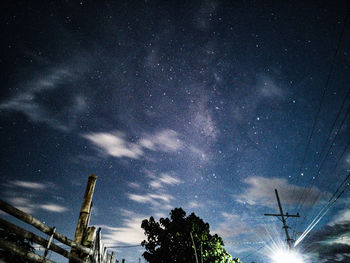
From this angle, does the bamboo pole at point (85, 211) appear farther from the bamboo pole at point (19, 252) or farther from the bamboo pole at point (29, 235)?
the bamboo pole at point (19, 252)

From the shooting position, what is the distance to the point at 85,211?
728cm

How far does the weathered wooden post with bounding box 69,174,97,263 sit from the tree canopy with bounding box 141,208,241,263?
15.1 m

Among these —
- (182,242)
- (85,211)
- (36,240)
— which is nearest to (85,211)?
(85,211)

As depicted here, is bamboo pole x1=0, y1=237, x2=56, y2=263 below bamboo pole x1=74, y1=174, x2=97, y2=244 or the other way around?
below

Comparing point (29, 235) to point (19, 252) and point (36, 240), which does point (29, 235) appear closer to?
point (36, 240)

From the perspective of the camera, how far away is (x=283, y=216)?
747 inches

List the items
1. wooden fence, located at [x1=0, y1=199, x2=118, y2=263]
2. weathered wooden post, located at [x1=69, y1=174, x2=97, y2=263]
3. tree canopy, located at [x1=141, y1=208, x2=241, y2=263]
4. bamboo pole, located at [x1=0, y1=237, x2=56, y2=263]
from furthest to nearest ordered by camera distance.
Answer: tree canopy, located at [x1=141, y1=208, x2=241, y2=263], weathered wooden post, located at [x1=69, y1=174, x2=97, y2=263], wooden fence, located at [x1=0, y1=199, x2=118, y2=263], bamboo pole, located at [x1=0, y1=237, x2=56, y2=263]

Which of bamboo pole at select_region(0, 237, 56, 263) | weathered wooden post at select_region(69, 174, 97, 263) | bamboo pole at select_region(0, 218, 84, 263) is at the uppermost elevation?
weathered wooden post at select_region(69, 174, 97, 263)

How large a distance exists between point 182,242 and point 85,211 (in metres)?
16.7

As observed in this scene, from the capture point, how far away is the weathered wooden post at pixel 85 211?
6.84 meters

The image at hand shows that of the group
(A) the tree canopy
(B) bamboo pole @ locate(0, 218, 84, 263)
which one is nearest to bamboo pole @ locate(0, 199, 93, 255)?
(B) bamboo pole @ locate(0, 218, 84, 263)

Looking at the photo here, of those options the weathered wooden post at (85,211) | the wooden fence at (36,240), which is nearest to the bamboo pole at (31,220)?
the wooden fence at (36,240)

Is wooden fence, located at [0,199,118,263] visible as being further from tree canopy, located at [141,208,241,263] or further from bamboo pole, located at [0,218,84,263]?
tree canopy, located at [141,208,241,263]

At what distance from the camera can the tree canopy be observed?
797 inches
